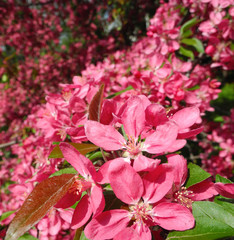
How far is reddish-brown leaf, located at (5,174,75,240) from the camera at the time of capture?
1.95ft

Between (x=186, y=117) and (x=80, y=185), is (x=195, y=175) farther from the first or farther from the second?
(x=80, y=185)

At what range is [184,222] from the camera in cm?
67

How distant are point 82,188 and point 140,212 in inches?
8.5

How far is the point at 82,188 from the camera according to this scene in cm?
72

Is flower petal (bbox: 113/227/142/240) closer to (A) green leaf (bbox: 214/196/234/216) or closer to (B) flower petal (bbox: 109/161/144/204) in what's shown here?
(B) flower petal (bbox: 109/161/144/204)

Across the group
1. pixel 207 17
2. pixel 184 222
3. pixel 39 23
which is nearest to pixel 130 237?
pixel 184 222

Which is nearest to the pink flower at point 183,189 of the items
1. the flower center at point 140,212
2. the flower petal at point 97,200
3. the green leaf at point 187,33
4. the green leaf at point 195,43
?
the flower center at point 140,212

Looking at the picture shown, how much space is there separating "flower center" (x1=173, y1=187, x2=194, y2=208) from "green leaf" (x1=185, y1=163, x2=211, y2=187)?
28 mm

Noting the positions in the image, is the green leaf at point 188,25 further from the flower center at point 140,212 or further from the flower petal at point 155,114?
the flower center at point 140,212

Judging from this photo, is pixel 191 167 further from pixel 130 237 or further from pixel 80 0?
pixel 80 0

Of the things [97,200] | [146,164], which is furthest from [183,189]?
[97,200]

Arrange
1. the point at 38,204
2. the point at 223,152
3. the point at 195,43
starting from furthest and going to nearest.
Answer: the point at 223,152 < the point at 195,43 < the point at 38,204

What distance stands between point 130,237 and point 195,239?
206mm

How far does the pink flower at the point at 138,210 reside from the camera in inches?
25.6
